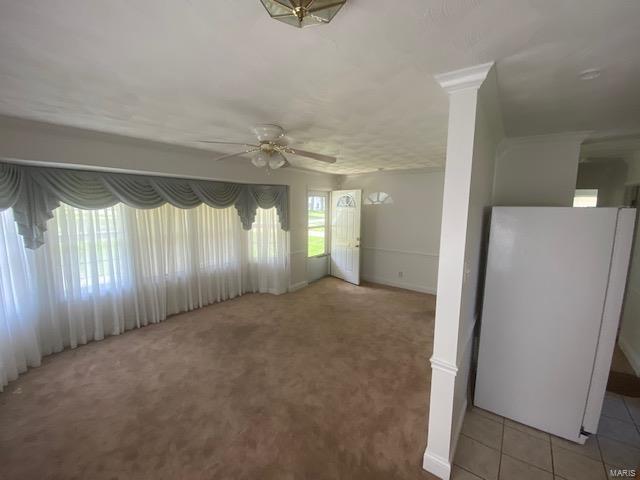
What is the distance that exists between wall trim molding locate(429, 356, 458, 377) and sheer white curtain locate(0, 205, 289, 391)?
344cm

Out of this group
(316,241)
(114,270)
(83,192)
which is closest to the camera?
(83,192)

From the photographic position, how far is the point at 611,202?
3836 mm

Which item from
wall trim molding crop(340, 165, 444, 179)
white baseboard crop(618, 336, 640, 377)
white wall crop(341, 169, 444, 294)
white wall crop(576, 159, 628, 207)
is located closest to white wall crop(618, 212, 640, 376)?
white baseboard crop(618, 336, 640, 377)

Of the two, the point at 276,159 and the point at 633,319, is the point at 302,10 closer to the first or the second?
the point at 276,159

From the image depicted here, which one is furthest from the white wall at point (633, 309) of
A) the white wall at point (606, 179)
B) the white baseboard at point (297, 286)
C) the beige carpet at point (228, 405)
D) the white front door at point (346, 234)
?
the white baseboard at point (297, 286)

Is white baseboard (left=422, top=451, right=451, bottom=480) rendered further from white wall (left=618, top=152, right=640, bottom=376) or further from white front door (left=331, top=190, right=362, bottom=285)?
white front door (left=331, top=190, right=362, bottom=285)

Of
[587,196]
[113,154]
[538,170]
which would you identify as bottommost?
[587,196]

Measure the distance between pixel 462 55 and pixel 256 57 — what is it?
94 centimetres

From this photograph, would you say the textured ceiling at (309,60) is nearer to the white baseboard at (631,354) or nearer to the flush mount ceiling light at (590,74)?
the flush mount ceiling light at (590,74)

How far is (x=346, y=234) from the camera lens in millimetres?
5285

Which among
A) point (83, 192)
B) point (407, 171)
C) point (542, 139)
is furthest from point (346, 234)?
point (83, 192)

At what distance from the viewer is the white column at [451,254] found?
4.34 ft

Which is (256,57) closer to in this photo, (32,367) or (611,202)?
(32,367)

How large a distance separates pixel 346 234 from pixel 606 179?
413 cm
